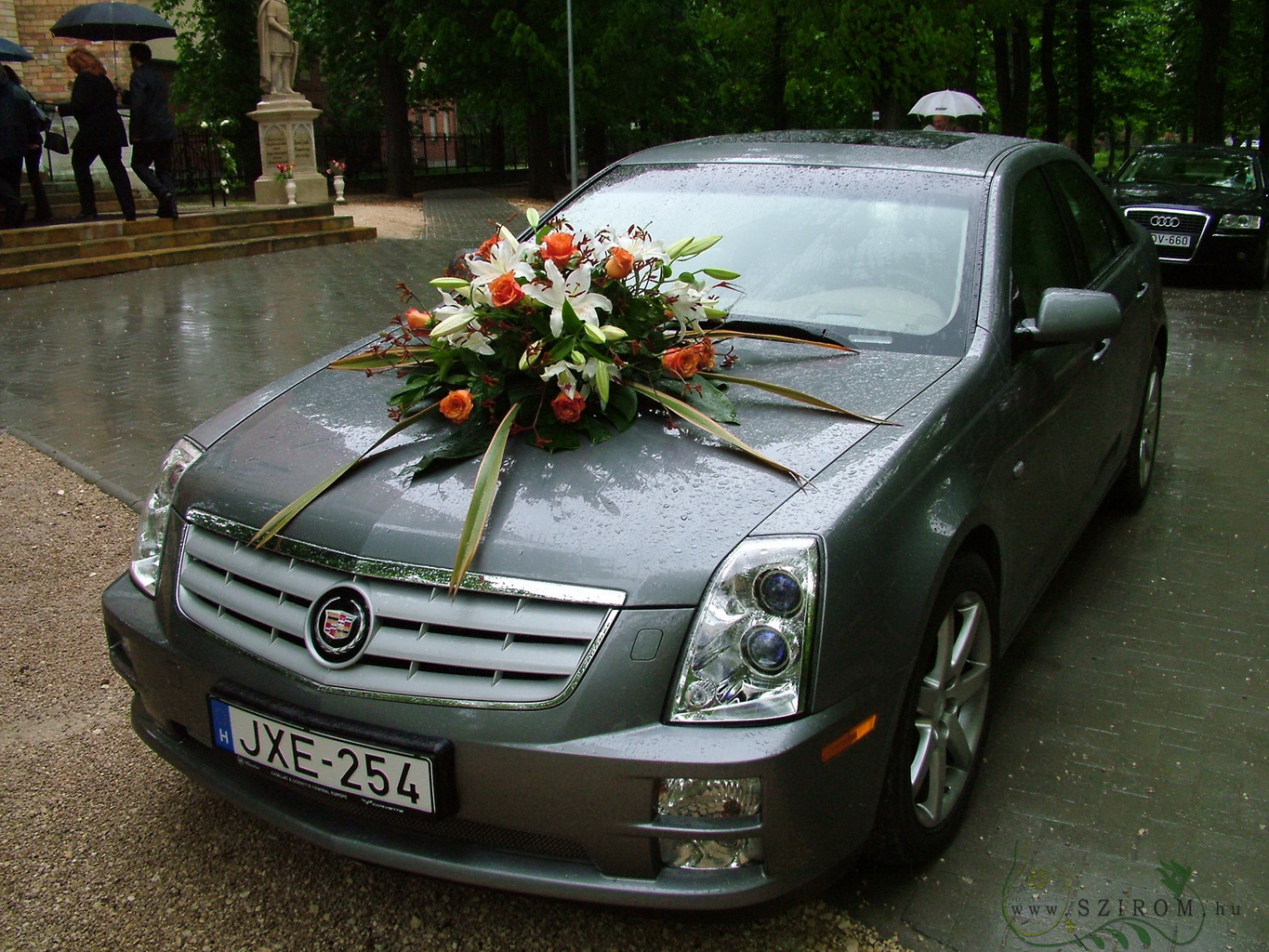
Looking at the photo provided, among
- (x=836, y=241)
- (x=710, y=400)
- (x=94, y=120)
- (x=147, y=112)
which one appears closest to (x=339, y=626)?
(x=710, y=400)

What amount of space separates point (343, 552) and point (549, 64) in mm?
24105

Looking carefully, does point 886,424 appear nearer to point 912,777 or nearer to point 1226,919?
point 912,777

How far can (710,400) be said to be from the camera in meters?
2.67

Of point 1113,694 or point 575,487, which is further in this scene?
point 1113,694

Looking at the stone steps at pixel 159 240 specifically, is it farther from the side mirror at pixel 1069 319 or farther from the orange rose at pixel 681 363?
the side mirror at pixel 1069 319

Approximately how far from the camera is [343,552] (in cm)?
230

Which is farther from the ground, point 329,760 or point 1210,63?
point 1210,63

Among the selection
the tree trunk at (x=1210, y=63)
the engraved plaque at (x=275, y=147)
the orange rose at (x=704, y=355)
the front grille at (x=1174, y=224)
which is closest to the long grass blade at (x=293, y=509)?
the orange rose at (x=704, y=355)

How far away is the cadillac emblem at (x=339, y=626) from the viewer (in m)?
2.19

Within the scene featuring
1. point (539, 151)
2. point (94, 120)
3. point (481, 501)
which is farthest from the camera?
point (539, 151)

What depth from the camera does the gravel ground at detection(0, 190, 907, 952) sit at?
2438mm

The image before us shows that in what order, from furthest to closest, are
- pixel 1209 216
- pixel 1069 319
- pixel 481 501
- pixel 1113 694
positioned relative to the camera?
1. pixel 1209 216
2. pixel 1113 694
3. pixel 1069 319
4. pixel 481 501

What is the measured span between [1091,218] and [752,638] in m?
2.95

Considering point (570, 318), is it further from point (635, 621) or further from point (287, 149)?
point (287, 149)
